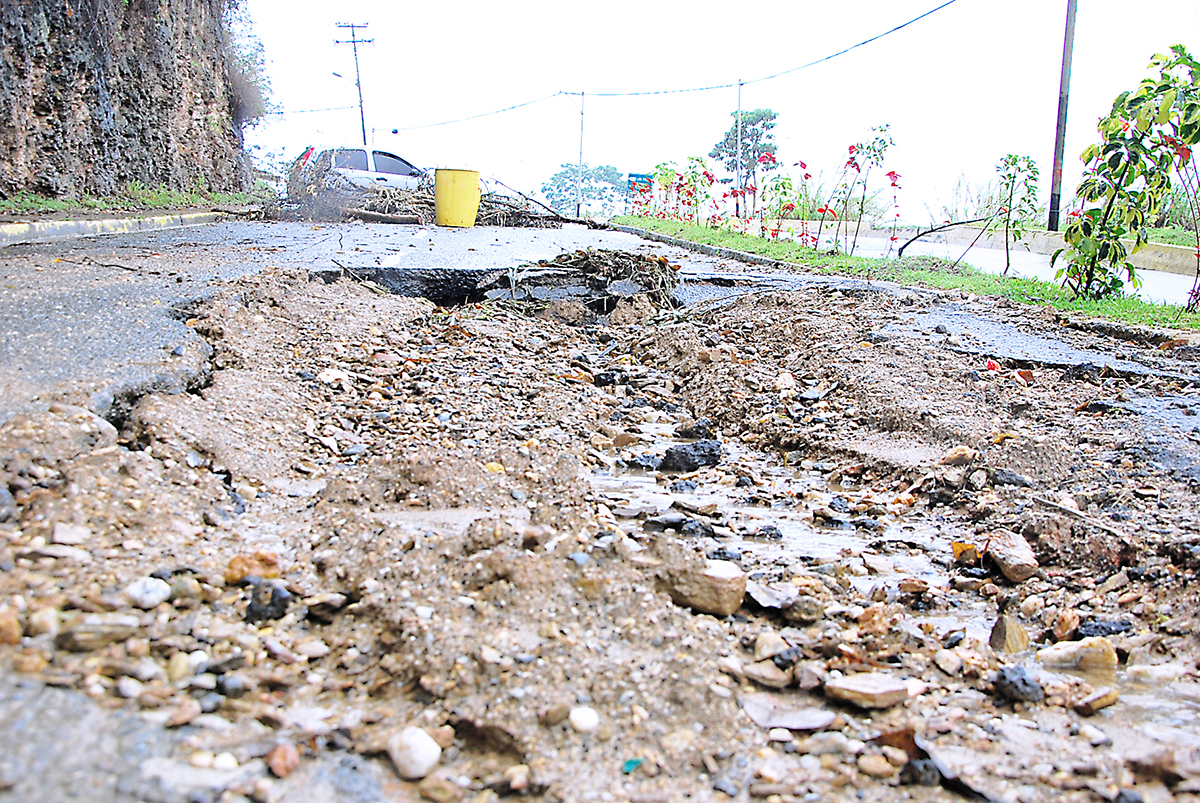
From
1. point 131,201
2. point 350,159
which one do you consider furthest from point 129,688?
point 350,159

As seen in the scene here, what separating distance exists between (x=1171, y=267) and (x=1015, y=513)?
1187cm

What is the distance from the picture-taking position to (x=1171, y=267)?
11.8 meters

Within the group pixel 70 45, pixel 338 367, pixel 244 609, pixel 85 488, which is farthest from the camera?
pixel 70 45

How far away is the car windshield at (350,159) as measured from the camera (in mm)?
14836

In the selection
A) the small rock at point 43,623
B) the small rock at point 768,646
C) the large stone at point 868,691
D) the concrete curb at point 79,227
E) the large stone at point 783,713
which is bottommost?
the large stone at point 783,713

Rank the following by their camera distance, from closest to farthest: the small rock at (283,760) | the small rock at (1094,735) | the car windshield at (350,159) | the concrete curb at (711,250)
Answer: the small rock at (283,760), the small rock at (1094,735), the concrete curb at (711,250), the car windshield at (350,159)

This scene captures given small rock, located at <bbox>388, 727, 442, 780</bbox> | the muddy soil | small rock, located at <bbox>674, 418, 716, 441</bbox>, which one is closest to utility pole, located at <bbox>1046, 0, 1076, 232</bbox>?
the muddy soil

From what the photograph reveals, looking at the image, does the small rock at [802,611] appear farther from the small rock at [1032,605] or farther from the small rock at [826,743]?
the small rock at [1032,605]

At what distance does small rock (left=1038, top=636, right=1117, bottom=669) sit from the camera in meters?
1.76

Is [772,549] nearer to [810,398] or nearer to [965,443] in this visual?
[965,443]

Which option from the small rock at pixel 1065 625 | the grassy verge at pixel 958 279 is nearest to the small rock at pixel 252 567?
the small rock at pixel 1065 625

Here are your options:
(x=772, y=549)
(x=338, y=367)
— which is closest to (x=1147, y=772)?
(x=772, y=549)

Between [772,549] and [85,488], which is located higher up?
[85,488]

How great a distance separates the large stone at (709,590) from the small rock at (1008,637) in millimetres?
599
